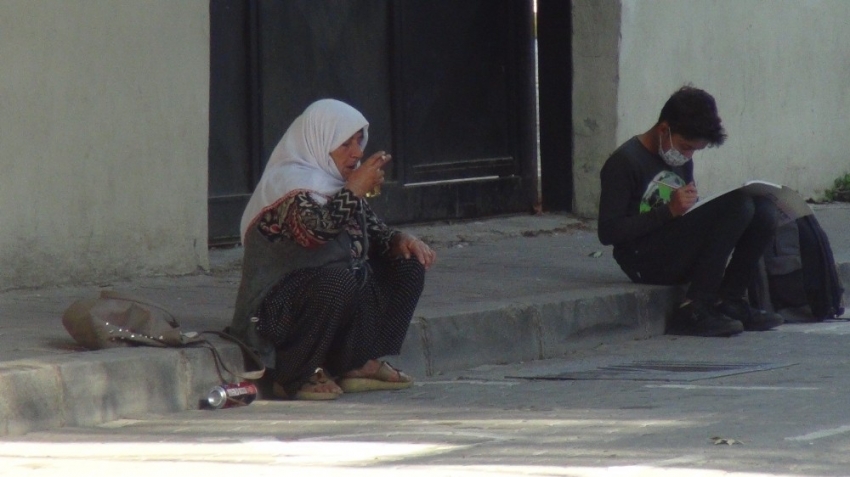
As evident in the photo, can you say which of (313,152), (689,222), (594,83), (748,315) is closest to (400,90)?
(594,83)

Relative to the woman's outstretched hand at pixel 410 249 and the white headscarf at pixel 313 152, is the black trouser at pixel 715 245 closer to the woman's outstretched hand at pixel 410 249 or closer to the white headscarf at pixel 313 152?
the woman's outstretched hand at pixel 410 249

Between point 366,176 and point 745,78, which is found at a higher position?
point 745,78

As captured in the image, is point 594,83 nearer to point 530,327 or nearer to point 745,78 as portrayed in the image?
point 745,78

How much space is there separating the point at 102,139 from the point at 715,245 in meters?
2.78

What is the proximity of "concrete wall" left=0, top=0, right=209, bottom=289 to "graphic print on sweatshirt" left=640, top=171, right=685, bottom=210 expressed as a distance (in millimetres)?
2086

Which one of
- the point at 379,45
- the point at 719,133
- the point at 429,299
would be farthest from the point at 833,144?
the point at 429,299

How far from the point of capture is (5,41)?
663cm

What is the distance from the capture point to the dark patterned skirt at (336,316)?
17.7ft

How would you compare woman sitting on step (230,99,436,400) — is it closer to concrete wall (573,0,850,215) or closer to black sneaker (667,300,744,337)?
black sneaker (667,300,744,337)

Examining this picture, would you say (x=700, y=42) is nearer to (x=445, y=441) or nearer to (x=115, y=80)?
(x=115, y=80)

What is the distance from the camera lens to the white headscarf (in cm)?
547

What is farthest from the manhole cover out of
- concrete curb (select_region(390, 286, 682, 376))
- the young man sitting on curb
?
the young man sitting on curb

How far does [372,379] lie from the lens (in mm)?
5668

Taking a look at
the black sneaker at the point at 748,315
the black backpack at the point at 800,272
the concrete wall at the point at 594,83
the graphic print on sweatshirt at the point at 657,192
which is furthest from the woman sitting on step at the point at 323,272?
the concrete wall at the point at 594,83
